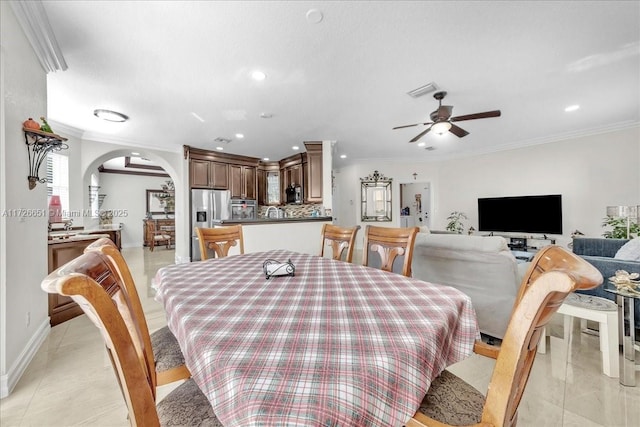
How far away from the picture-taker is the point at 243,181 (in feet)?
20.5

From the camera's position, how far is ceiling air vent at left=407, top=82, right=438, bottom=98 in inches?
112

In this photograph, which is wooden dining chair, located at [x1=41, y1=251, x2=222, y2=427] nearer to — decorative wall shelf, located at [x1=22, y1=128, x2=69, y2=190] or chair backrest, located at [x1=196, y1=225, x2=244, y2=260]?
chair backrest, located at [x1=196, y1=225, x2=244, y2=260]

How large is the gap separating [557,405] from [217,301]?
202 centimetres

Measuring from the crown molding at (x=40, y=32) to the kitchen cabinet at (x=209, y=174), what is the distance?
3110 mm

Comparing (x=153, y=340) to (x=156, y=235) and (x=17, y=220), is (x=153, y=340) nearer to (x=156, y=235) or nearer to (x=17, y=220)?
(x=17, y=220)

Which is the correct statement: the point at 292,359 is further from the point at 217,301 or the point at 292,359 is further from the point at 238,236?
the point at 238,236

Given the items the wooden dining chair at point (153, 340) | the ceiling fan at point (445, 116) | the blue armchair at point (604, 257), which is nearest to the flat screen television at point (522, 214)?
the blue armchair at point (604, 257)

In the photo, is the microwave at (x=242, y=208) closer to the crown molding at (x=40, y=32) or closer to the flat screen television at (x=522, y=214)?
the crown molding at (x=40, y=32)

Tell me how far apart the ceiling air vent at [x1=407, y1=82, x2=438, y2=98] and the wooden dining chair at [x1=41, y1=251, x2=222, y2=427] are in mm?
3180

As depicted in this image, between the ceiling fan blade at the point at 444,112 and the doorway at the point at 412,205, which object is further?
the doorway at the point at 412,205

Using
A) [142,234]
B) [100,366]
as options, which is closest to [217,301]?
[100,366]

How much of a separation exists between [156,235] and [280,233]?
554cm

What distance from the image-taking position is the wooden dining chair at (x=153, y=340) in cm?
89

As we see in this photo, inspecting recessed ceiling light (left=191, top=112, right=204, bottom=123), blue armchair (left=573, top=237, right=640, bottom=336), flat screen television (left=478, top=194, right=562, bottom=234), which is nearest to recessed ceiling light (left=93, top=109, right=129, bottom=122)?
recessed ceiling light (left=191, top=112, right=204, bottom=123)
